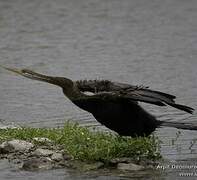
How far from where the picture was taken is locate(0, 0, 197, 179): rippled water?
440 inches

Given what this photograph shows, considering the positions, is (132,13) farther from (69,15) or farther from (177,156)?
(177,156)

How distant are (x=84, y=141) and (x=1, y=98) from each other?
3.96m

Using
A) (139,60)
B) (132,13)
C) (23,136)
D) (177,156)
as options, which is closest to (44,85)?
(139,60)

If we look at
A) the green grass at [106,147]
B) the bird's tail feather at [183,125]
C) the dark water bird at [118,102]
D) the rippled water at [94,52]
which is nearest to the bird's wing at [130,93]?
the dark water bird at [118,102]

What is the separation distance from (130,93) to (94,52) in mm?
7527

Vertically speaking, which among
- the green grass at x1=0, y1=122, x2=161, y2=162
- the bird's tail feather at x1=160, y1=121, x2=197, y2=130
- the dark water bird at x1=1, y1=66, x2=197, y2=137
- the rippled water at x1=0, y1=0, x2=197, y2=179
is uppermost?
the rippled water at x1=0, y1=0, x2=197, y2=179

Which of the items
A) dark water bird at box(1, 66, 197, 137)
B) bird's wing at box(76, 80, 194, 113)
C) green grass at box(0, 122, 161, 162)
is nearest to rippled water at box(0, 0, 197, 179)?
green grass at box(0, 122, 161, 162)

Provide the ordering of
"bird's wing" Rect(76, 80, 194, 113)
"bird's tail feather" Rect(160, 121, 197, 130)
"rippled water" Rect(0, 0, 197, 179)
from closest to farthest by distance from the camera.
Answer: "bird's wing" Rect(76, 80, 194, 113) → "bird's tail feather" Rect(160, 121, 197, 130) → "rippled water" Rect(0, 0, 197, 179)

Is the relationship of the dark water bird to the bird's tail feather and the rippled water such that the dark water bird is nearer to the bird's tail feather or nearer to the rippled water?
the bird's tail feather

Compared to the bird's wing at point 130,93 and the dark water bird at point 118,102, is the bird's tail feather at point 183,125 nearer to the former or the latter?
the dark water bird at point 118,102

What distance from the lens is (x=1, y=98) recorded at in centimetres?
1253

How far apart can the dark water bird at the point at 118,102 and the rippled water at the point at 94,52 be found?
1.94ft

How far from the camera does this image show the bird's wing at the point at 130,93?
8.36 meters

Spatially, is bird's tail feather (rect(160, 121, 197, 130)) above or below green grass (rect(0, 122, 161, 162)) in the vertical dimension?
above
